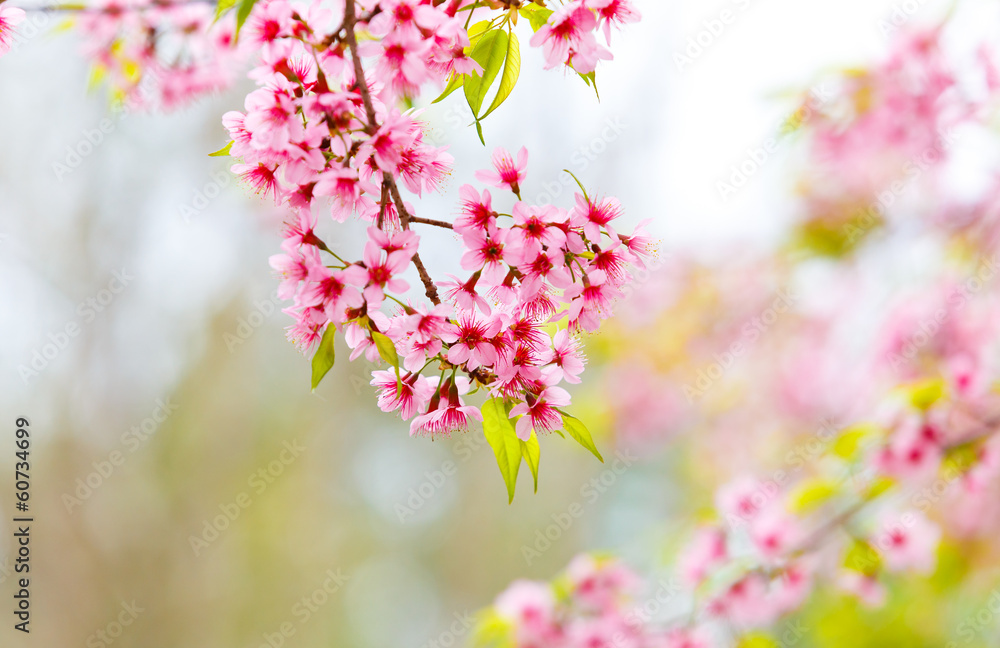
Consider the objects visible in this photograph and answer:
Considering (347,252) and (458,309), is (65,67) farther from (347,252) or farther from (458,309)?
(458,309)

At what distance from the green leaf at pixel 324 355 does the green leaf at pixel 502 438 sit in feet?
0.42

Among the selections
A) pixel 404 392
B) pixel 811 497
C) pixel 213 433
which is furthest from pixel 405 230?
pixel 213 433

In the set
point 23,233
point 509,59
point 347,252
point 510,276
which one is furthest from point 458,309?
point 23,233

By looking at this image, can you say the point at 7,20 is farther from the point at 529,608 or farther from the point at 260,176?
the point at 529,608

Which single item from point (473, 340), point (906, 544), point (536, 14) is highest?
point (536, 14)

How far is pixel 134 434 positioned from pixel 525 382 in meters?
3.64

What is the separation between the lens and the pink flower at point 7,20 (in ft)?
2.48

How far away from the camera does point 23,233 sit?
3348mm

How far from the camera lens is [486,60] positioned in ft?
1.94

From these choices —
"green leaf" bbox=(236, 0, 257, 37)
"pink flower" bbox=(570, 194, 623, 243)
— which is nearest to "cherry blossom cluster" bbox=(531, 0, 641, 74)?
"pink flower" bbox=(570, 194, 623, 243)

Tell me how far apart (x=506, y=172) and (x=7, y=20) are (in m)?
0.58

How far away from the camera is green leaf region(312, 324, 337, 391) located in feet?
1.78

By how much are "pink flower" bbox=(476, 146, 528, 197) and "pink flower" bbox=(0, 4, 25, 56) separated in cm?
55

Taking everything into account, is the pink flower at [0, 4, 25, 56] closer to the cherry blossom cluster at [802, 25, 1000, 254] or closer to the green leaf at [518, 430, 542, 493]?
the green leaf at [518, 430, 542, 493]
